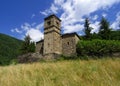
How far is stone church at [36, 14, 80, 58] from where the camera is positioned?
3954 centimetres

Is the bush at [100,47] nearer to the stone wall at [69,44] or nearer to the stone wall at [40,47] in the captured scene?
the stone wall at [69,44]

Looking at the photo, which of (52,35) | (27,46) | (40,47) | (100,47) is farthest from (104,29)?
(27,46)

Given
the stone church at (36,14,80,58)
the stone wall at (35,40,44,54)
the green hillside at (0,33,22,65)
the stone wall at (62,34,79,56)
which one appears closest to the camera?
the stone church at (36,14,80,58)

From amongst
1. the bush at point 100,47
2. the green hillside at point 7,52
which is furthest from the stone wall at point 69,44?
the green hillside at point 7,52

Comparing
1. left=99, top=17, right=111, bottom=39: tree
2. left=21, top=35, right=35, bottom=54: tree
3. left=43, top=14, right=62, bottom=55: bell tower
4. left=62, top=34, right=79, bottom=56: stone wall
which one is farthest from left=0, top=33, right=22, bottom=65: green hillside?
left=99, top=17, right=111, bottom=39: tree

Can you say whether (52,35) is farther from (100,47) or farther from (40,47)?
(100,47)

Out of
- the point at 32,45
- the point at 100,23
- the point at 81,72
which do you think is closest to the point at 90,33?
the point at 100,23

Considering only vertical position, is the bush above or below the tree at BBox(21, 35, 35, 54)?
below

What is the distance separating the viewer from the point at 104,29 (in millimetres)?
44781

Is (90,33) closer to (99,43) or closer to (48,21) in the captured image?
(99,43)

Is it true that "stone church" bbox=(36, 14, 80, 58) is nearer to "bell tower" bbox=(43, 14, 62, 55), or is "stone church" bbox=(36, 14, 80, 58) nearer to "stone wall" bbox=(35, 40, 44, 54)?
"bell tower" bbox=(43, 14, 62, 55)

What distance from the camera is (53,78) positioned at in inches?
179

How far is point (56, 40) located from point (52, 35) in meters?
1.47

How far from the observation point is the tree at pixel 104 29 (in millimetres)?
44438
